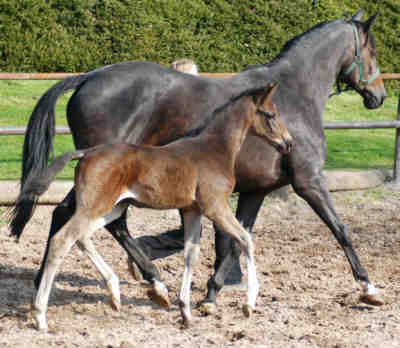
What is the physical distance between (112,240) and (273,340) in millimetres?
2613

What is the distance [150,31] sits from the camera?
1313 centimetres

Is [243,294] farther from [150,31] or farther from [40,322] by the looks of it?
[150,31]

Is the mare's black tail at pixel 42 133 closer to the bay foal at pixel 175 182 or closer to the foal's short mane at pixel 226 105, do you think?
the bay foal at pixel 175 182

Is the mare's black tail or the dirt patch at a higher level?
the mare's black tail

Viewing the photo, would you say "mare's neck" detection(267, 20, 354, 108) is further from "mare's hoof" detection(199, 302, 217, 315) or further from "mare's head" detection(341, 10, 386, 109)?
"mare's hoof" detection(199, 302, 217, 315)

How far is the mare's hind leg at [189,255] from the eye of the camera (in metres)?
3.77

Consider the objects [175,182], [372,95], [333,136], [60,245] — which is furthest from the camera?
[333,136]

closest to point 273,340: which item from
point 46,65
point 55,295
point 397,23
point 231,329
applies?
point 231,329

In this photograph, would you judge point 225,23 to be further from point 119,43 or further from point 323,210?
point 323,210

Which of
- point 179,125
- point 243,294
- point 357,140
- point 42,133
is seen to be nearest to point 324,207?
point 243,294

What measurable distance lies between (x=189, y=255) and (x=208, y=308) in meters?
0.48

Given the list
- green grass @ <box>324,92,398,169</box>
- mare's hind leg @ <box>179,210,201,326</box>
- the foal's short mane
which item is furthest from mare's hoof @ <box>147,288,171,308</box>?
green grass @ <box>324,92,398,169</box>

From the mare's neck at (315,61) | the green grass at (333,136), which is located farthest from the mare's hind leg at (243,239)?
the green grass at (333,136)

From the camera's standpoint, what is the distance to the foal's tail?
11.9 ft
